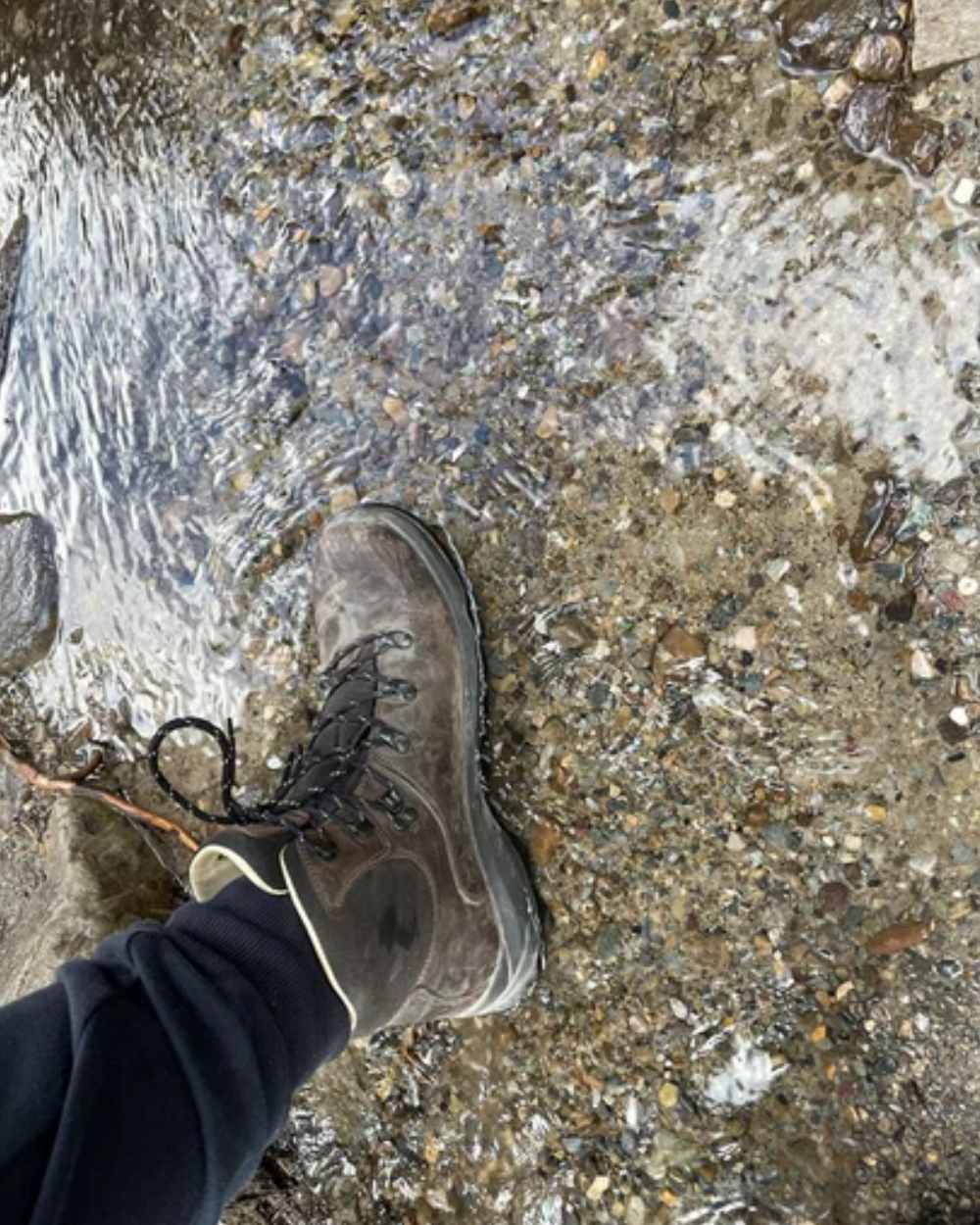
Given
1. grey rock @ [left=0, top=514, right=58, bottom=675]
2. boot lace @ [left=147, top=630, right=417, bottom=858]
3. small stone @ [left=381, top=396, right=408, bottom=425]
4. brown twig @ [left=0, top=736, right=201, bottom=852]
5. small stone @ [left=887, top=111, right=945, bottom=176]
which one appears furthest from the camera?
grey rock @ [left=0, top=514, right=58, bottom=675]

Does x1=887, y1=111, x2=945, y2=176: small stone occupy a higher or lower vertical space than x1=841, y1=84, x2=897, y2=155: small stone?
lower

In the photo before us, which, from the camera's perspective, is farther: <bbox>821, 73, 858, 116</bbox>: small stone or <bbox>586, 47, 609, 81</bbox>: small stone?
<bbox>586, 47, 609, 81</bbox>: small stone

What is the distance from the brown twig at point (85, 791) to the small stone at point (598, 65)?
5.38 feet

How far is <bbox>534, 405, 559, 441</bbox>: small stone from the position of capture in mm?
1821

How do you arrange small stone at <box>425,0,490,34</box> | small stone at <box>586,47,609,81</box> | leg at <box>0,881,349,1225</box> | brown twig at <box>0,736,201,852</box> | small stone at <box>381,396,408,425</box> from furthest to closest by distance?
brown twig at <box>0,736,201,852</box> → small stone at <box>381,396,408,425</box> → small stone at <box>425,0,490,34</box> → small stone at <box>586,47,609,81</box> → leg at <box>0,881,349,1225</box>

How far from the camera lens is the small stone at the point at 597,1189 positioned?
1.82m

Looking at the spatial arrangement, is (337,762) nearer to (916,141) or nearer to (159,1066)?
(159,1066)

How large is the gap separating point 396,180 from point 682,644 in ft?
3.19

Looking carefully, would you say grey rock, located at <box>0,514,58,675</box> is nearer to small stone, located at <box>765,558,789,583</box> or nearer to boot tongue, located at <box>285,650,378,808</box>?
boot tongue, located at <box>285,650,378,808</box>

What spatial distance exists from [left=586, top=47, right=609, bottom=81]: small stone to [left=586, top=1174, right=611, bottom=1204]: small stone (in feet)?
5.93

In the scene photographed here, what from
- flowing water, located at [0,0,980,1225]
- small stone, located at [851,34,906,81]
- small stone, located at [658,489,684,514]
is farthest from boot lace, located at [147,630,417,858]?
small stone, located at [851,34,906,81]

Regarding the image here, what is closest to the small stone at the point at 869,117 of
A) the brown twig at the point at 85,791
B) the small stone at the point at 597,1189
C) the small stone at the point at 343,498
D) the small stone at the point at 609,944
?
the small stone at the point at 343,498

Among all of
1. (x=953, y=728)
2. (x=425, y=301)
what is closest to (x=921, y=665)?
(x=953, y=728)

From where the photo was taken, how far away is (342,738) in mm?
1877
